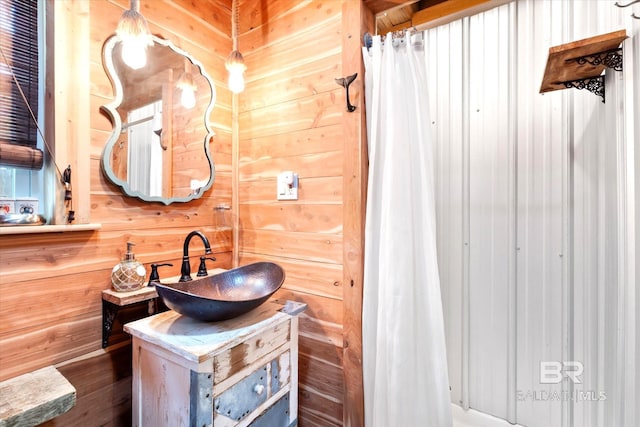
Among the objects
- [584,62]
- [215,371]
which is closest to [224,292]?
[215,371]

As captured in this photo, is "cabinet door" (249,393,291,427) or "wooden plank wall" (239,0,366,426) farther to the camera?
"wooden plank wall" (239,0,366,426)

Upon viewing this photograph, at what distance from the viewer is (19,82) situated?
36.9 inches

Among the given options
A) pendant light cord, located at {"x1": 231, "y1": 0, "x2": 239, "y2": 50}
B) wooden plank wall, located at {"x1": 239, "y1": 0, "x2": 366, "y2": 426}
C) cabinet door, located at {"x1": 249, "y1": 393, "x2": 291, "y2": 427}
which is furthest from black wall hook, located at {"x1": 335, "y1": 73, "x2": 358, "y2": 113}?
cabinet door, located at {"x1": 249, "y1": 393, "x2": 291, "y2": 427}

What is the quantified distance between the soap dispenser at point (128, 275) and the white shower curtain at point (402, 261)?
95 centimetres

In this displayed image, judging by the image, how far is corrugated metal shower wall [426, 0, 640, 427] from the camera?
1192 mm

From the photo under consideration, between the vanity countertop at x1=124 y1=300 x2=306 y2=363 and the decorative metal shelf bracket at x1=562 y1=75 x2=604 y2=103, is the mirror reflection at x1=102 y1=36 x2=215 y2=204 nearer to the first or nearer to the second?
the vanity countertop at x1=124 y1=300 x2=306 y2=363

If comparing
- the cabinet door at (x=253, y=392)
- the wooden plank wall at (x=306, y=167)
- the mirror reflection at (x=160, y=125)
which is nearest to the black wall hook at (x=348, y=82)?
the wooden plank wall at (x=306, y=167)

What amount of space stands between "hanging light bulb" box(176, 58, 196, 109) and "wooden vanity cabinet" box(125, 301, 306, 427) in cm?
103

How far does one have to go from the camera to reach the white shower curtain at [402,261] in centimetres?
111

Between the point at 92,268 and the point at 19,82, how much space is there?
71cm

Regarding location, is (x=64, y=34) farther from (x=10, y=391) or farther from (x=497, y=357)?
(x=497, y=357)

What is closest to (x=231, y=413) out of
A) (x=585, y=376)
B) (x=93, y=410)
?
(x=93, y=410)

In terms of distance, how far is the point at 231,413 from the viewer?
88cm

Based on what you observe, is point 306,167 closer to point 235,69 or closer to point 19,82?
point 235,69
